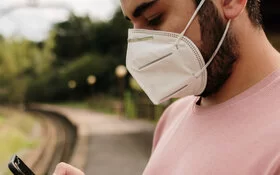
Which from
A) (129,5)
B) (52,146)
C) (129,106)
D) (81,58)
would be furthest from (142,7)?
(81,58)

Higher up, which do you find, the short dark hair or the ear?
the ear

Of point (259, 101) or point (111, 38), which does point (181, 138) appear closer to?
point (259, 101)

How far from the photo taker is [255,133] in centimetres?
63

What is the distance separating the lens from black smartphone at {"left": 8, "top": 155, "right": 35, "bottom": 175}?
29.4 inches

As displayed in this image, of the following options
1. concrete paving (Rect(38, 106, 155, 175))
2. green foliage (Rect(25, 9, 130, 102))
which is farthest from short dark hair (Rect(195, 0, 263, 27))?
green foliage (Rect(25, 9, 130, 102))

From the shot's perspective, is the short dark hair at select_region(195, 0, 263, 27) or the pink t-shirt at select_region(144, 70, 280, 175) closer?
the pink t-shirt at select_region(144, 70, 280, 175)

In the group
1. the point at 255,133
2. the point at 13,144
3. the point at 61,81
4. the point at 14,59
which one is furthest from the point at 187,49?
the point at 61,81

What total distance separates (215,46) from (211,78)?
54mm

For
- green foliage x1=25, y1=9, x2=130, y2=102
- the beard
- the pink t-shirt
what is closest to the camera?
the pink t-shirt

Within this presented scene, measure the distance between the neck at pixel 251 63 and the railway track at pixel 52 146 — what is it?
0.86 m

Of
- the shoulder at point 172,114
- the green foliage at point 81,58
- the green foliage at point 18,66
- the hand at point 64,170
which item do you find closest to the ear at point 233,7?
the shoulder at point 172,114

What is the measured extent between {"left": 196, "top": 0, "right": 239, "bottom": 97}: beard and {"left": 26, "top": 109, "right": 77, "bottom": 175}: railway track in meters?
0.83

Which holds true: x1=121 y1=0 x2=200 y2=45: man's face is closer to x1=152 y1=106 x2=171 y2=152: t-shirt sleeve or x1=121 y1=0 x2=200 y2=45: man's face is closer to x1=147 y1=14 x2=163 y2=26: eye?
x1=147 y1=14 x2=163 y2=26: eye

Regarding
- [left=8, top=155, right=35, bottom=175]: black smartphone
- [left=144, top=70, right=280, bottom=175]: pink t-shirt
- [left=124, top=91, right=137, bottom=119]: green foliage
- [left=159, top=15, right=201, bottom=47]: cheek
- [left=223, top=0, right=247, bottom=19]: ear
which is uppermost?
[left=223, top=0, right=247, bottom=19]: ear
